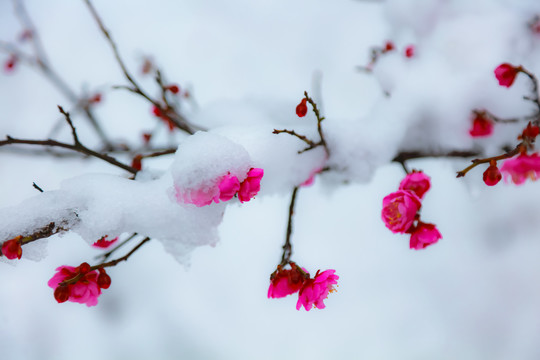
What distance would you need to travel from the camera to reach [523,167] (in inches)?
29.6

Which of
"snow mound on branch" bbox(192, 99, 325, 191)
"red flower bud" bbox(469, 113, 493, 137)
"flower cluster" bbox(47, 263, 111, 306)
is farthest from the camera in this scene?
"red flower bud" bbox(469, 113, 493, 137)

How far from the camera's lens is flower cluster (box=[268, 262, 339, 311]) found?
30.5 inches

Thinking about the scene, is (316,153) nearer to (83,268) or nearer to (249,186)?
(249,186)

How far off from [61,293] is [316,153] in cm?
74

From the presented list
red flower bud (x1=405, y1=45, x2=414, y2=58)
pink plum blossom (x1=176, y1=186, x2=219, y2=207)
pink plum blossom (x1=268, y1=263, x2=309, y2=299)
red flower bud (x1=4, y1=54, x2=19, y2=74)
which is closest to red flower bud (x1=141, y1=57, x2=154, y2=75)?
red flower bud (x1=4, y1=54, x2=19, y2=74)

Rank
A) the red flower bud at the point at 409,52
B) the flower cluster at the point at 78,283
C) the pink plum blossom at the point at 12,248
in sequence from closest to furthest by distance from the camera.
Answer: the pink plum blossom at the point at 12,248 → the flower cluster at the point at 78,283 → the red flower bud at the point at 409,52

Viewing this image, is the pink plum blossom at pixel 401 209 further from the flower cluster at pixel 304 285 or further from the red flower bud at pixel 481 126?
the red flower bud at pixel 481 126

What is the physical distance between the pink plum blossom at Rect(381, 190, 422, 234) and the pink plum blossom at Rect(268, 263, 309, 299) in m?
0.25

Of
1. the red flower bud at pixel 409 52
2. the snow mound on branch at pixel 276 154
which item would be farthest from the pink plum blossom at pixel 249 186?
the red flower bud at pixel 409 52

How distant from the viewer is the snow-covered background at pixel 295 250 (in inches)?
75.2

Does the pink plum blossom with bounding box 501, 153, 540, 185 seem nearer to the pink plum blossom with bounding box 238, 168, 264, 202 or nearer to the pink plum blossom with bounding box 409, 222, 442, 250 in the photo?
the pink plum blossom with bounding box 409, 222, 442, 250

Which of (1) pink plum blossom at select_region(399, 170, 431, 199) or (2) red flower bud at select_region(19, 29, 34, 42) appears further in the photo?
(2) red flower bud at select_region(19, 29, 34, 42)

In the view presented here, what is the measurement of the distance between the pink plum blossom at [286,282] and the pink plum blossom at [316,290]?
0.06ft

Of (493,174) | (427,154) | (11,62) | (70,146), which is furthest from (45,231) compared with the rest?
(11,62)
